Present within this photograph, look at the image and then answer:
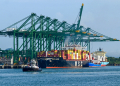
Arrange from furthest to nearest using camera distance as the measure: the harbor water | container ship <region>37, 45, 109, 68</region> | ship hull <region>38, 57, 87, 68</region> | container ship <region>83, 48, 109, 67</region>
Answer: container ship <region>83, 48, 109, 67</region> < container ship <region>37, 45, 109, 68</region> < ship hull <region>38, 57, 87, 68</region> < the harbor water

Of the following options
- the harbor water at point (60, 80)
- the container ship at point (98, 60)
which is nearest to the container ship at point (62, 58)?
the container ship at point (98, 60)

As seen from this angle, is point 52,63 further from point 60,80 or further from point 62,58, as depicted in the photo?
point 60,80

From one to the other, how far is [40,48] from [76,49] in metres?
13.1

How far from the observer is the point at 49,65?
103688 millimetres

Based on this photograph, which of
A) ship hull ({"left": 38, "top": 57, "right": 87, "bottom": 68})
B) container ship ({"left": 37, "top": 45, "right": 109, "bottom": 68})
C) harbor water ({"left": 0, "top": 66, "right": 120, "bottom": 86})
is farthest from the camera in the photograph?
container ship ({"left": 37, "top": 45, "right": 109, "bottom": 68})

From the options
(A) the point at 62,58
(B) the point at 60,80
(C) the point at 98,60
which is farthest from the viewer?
(C) the point at 98,60

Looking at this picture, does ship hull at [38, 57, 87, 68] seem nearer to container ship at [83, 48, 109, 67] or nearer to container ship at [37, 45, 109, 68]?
container ship at [37, 45, 109, 68]

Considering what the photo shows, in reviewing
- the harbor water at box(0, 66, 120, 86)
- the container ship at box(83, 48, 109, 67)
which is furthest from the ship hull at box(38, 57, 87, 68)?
the harbor water at box(0, 66, 120, 86)

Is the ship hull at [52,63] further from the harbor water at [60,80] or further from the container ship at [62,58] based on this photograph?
the harbor water at [60,80]

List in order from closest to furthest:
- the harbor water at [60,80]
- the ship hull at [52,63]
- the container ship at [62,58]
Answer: the harbor water at [60,80] → the ship hull at [52,63] → the container ship at [62,58]

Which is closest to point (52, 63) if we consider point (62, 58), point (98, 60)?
point (62, 58)

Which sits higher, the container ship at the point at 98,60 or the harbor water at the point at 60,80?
the container ship at the point at 98,60

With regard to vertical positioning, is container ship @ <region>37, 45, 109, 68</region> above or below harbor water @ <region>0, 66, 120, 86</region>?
above

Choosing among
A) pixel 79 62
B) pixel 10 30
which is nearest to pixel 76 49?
pixel 79 62
